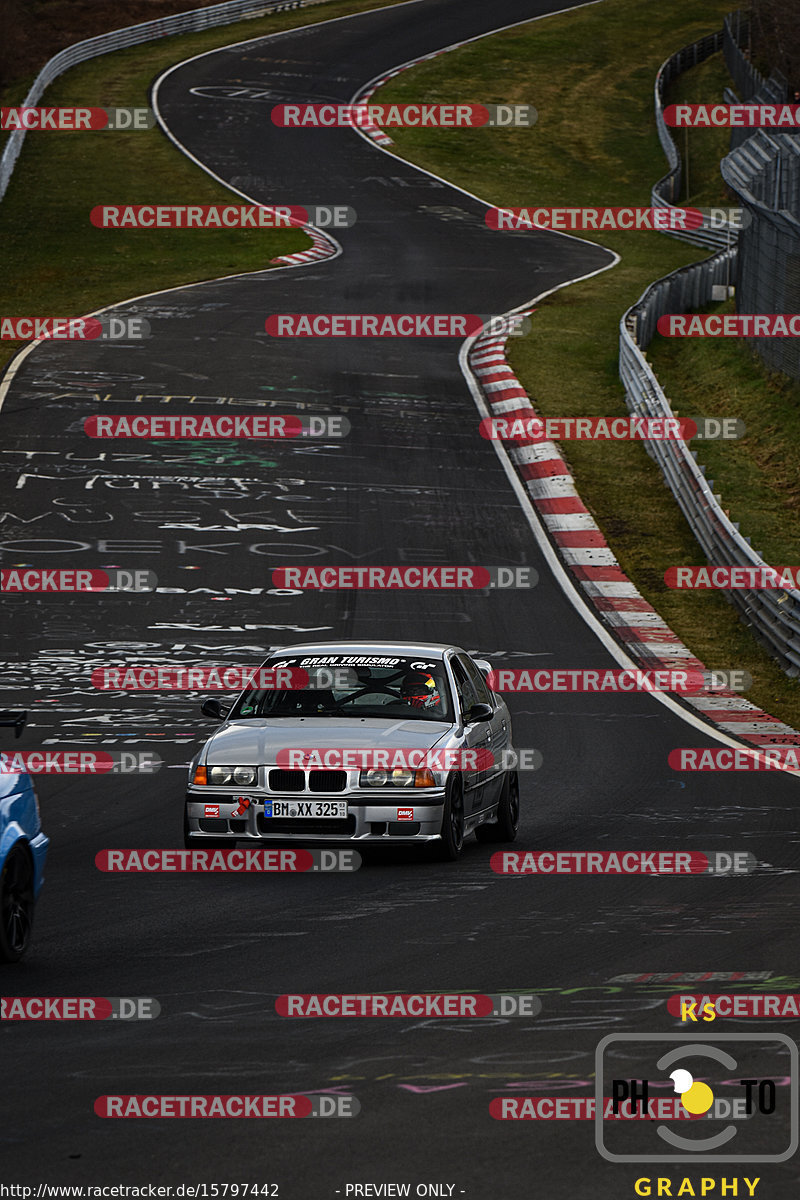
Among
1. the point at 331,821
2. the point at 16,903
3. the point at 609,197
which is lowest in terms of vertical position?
the point at 609,197

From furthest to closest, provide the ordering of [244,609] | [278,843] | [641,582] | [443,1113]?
[641,582], [244,609], [278,843], [443,1113]

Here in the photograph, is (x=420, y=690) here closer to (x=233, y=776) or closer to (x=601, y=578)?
(x=233, y=776)

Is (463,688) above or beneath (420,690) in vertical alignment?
beneath

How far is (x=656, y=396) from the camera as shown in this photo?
97.1 ft

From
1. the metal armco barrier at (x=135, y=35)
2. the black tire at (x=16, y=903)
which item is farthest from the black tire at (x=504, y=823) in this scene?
the metal armco barrier at (x=135, y=35)

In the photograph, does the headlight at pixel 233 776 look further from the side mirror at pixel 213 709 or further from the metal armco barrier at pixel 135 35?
the metal armco barrier at pixel 135 35

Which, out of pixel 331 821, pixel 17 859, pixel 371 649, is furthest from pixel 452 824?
pixel 17 859

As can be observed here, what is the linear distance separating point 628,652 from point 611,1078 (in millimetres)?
14475

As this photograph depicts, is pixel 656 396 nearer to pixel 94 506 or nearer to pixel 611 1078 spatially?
pixel 94 506

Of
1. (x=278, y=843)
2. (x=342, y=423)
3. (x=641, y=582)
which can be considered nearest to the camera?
(x=278, y=843)

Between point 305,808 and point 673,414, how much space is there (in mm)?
19671

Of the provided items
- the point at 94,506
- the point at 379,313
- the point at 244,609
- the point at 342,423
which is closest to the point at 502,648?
the point at 244,609

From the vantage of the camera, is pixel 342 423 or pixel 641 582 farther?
pixel 342 423

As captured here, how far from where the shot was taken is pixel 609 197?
5853 cm
